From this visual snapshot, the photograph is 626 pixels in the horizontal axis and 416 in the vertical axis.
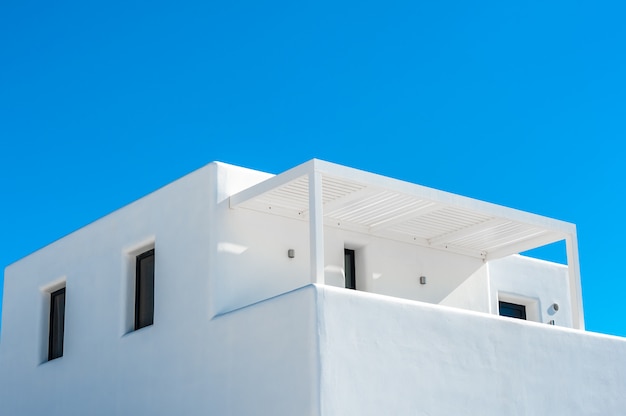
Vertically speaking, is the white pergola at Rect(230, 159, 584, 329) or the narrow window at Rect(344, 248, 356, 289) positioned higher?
the white pergola at Rect(230, 159, 584, 329)

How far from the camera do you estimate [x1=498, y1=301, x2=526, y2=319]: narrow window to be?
19656 mm

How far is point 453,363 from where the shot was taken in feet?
45.4

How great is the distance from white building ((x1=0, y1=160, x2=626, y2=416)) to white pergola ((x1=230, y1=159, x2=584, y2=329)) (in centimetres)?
3

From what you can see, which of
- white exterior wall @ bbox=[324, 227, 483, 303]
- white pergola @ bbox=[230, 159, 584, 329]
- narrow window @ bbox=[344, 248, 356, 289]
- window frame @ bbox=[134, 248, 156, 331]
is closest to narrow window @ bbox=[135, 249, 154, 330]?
window frame @ bbox=[134, 248, 156, 331]

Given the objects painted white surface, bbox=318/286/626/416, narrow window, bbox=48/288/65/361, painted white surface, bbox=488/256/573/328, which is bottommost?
painted white surface, bbox=318/286/626/416

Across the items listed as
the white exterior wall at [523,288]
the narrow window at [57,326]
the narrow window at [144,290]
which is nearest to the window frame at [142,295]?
the narrow window at [144,290]

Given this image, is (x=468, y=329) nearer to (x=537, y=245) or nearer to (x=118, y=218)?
(x=537, y=245)

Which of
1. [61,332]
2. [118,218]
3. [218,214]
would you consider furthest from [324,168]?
[61,332]

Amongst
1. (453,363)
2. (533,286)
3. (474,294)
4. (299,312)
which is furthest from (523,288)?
(299,312)

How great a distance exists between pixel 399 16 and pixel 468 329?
38.5 feet

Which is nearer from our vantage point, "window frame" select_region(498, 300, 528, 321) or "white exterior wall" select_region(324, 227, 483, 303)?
"white exterior wall" select_region(324, 227, 483, 303)

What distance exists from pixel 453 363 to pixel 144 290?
545 cm

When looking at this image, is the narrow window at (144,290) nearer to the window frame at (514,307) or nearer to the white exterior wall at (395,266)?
the white exterior wall at (395,266)

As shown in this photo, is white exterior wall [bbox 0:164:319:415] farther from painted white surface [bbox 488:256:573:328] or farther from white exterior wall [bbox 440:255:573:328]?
painted white surface [bbox 488:256:573:328]
